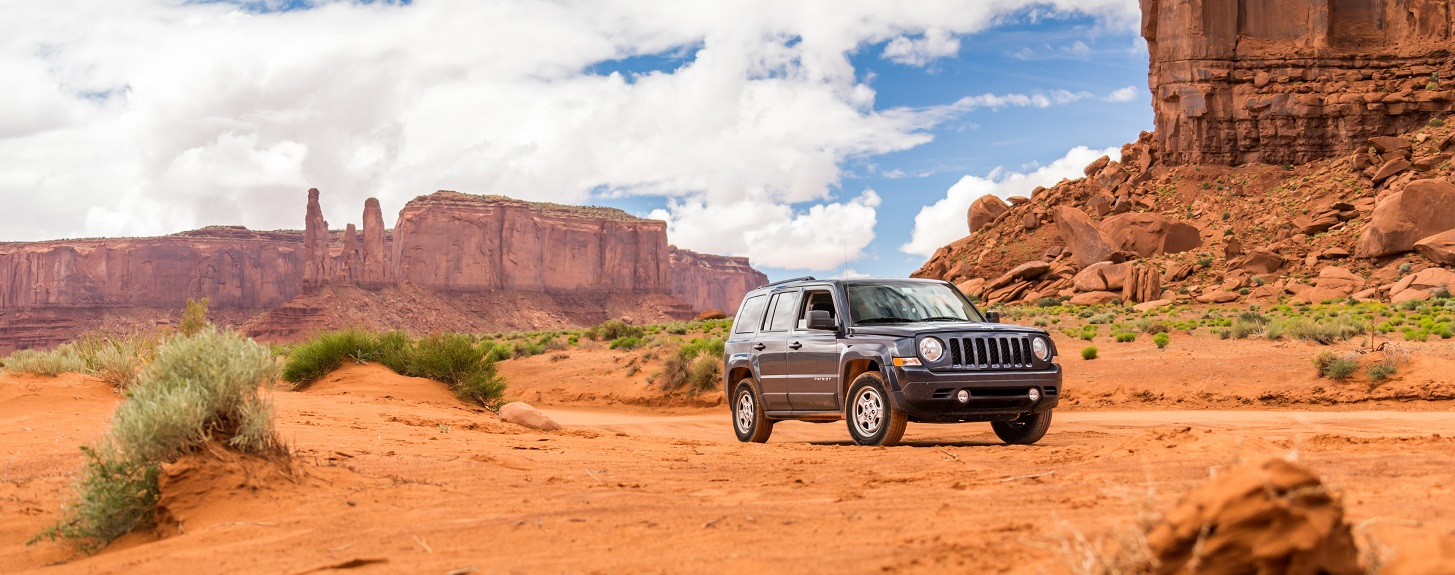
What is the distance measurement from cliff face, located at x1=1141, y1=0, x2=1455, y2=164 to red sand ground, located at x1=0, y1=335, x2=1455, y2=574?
55527mm

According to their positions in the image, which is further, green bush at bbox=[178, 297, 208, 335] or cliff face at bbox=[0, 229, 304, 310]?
cliff face at bbox=[0, 229, 304, 310]

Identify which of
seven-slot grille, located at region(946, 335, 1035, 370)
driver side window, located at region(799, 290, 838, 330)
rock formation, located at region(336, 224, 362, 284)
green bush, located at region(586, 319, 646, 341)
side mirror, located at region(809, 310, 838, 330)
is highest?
rock formation, located at region(336, 224, 362, 284)

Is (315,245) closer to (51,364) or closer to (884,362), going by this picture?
(51,364)

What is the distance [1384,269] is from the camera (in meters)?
43.8

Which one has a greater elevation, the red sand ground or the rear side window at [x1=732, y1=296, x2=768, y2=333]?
the rear side window at [x1=732, y1=296, x2=768, y2=333]

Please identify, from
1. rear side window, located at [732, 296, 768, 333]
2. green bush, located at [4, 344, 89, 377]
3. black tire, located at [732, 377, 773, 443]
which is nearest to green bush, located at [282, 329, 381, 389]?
green bush, located at [4, 344, 89, 377]

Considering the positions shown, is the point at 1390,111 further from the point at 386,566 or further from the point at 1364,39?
the point at 386,566

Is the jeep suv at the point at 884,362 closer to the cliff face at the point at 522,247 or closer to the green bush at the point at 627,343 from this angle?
the green bush at the point at 627,343

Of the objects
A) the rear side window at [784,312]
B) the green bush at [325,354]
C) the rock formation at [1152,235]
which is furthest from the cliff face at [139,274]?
the rear side window at [784,312]

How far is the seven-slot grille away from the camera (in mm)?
10953

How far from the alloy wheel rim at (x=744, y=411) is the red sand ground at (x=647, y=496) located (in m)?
1.18

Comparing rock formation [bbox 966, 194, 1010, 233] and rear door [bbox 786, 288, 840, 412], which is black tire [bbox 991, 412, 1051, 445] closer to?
rear door [bbox 786, 288, 840, 412]

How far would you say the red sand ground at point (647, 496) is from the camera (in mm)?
4895

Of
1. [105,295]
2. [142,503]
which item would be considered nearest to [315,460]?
[142,503]
